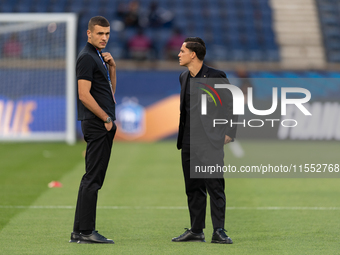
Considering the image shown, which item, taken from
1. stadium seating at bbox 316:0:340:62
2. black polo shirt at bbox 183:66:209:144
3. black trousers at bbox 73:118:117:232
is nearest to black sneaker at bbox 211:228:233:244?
black polo shirt at bbox 183:66:209:144

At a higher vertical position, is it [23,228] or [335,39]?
[335,39]

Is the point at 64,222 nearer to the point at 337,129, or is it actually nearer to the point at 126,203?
the point at 126,203

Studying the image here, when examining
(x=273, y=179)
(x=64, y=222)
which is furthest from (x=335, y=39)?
(x=64, y=222)

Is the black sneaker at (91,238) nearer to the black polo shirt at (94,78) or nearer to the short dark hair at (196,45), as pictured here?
the black polo shirt at (94,78)

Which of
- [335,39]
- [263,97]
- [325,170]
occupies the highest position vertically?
[335,39]

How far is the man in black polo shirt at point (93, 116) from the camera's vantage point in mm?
4887

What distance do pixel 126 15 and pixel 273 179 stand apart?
1196cm

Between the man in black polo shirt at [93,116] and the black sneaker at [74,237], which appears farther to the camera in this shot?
the black sneaker at [74,237]

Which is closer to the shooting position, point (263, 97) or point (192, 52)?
point (192, 52)

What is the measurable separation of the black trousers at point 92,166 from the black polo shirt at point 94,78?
0.11 metres

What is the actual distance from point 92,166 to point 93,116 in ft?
1.39

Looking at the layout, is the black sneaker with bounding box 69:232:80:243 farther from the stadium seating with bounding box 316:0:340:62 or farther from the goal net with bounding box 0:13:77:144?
the stadium seating with bounding box 316:0:340:62

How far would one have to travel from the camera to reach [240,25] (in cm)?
2211

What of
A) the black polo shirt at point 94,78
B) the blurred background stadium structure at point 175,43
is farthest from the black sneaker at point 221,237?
the blurred background stadium structure at point 175,43
